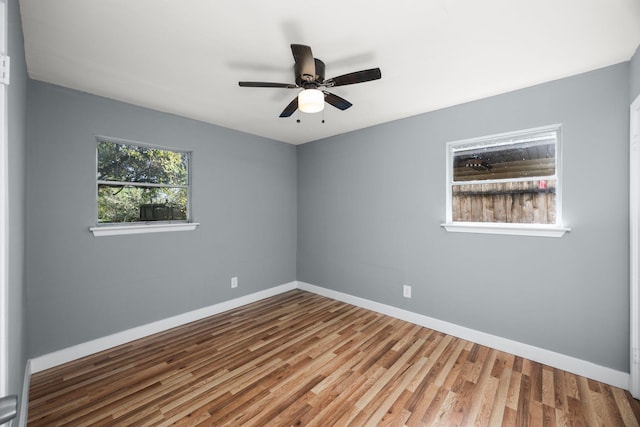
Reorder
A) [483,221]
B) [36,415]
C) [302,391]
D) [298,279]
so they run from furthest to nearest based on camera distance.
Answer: [298,279], [483,221], [302,391], [36,415]

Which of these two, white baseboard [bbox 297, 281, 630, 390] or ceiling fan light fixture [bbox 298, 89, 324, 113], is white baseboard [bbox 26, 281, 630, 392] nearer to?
white baseboard [bbox 297, 281, 630, 390]

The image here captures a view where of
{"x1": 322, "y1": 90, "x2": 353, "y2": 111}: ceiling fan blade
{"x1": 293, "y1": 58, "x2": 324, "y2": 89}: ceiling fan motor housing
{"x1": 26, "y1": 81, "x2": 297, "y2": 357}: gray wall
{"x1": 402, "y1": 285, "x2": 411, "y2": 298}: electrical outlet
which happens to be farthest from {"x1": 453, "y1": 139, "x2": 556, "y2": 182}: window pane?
{"x1": 26, "y1": 81, "x2": 297, "y2": 357}: gray wall

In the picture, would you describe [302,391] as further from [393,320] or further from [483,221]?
[483,221]

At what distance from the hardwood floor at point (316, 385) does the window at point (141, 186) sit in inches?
51.5

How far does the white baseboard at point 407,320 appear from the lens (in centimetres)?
226

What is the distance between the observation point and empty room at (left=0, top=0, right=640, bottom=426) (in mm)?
1759

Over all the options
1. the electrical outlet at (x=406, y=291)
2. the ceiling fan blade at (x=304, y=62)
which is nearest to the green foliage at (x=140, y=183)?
the ceiling fan blade at (x=304, y=62)

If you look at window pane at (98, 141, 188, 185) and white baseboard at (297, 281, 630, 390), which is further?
window pane at (98, 141, 188, 185)

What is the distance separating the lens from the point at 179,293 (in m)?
3.29

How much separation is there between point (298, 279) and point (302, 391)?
103 inches

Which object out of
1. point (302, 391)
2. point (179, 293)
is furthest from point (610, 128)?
point (179, 293)

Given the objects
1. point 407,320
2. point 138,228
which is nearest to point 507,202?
point 407,320

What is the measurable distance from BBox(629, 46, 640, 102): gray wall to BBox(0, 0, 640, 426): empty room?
3 cm

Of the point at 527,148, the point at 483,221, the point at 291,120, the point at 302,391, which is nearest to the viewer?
the point at 302,391
